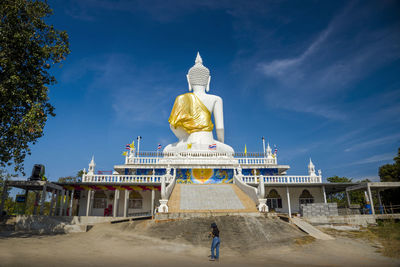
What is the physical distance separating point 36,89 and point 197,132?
19.3 metres

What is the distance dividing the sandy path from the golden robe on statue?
65.6 ft

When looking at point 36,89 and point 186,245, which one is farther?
point 36,89

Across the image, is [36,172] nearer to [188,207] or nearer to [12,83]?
[12,83]

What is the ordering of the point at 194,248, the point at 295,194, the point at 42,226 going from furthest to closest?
the point at 295,194 < the point at 42,226 < the point at 194,248

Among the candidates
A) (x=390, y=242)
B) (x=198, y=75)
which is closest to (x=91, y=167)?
(x=198, y=75)

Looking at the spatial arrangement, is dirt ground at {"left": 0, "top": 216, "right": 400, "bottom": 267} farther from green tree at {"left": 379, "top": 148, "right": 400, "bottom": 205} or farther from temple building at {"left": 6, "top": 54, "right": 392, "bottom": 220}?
green tree at {"left": 379, "top": 148, "right": 400, "bottom": 205}

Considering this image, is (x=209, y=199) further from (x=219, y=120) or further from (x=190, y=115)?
(x=219, y=120)

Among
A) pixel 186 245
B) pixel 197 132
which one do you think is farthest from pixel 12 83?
pixel 197 132

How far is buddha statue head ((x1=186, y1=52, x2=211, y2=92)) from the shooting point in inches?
1368

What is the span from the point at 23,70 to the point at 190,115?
19.6 metres

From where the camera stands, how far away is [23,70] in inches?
545

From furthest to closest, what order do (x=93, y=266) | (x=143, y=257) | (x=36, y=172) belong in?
(x=36, y=172) → (x=143, y=257) → (x=93, y=266)

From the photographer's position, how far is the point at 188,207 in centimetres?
1680

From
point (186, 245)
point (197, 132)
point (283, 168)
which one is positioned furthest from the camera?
point (197, 132)
